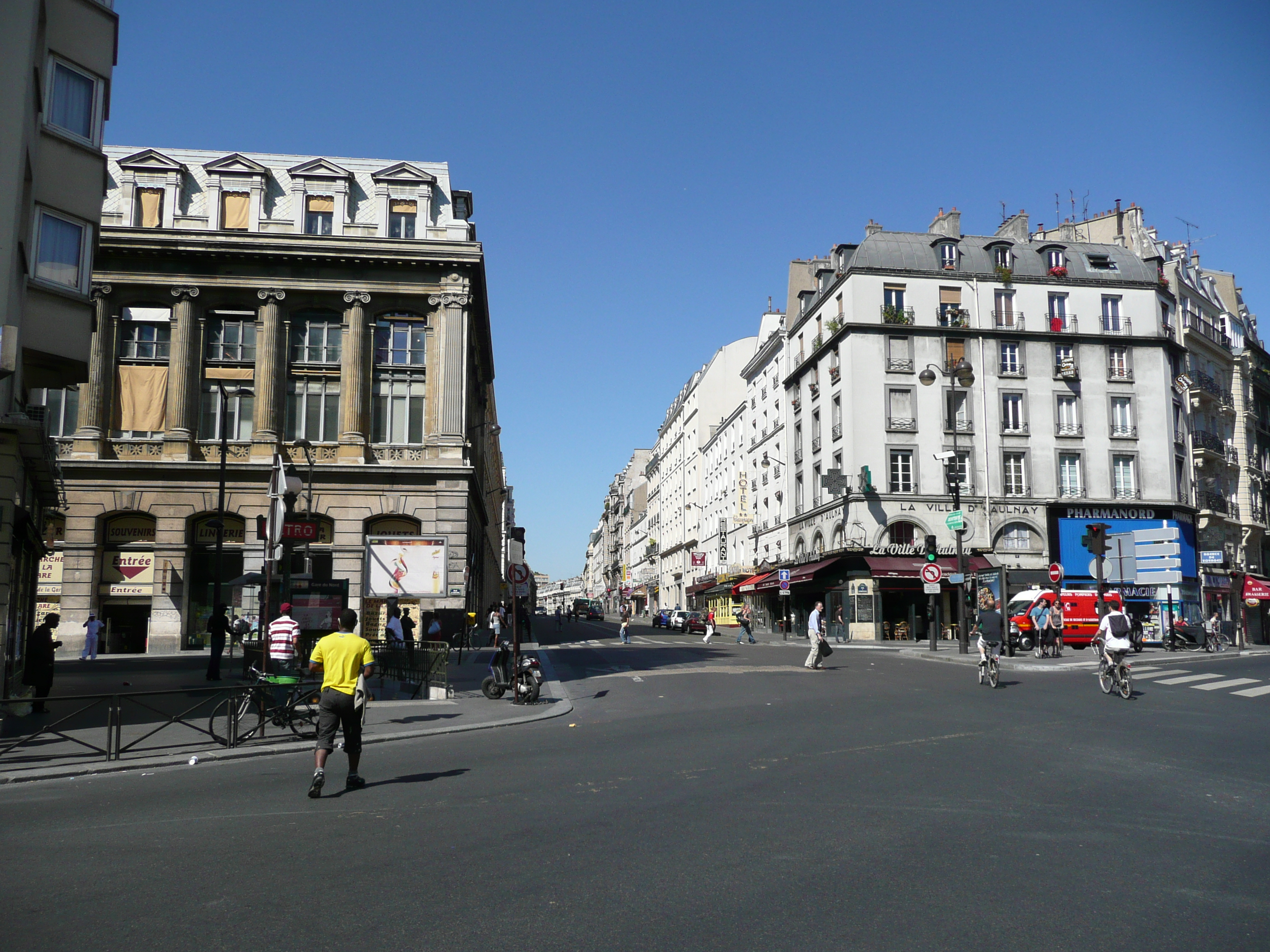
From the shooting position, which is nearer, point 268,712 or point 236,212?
point 268,712

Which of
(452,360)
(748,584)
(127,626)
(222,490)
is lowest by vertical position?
(127,626)

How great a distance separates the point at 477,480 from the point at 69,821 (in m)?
39.8

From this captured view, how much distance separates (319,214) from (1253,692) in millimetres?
33615

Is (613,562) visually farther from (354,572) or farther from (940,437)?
(354,572)

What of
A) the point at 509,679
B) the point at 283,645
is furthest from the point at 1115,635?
the point at 283,645

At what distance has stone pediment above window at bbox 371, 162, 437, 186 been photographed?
3797cm

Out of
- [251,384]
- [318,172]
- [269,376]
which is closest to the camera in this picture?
[269,376]

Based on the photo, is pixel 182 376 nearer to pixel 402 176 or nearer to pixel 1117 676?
pixel 402 176

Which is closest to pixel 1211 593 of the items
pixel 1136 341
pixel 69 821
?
pixel 1136 341

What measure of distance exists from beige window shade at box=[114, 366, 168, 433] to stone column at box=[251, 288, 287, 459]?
3.31 m

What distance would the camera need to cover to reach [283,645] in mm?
16562

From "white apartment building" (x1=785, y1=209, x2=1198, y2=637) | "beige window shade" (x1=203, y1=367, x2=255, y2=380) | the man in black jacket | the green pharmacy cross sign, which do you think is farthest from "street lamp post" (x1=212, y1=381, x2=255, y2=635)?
"white apartment building" (x1=785, y1=209, x2=1198, y2=637)

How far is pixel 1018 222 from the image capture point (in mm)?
52750

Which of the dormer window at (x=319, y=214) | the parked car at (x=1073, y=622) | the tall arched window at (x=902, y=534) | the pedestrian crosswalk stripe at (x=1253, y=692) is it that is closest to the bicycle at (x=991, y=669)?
the pedestrian crosswalk stripe at (x=1253, y=692)
